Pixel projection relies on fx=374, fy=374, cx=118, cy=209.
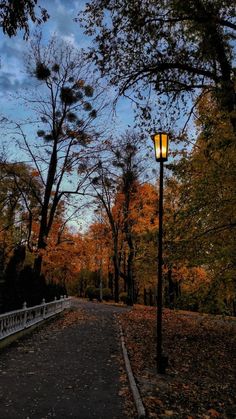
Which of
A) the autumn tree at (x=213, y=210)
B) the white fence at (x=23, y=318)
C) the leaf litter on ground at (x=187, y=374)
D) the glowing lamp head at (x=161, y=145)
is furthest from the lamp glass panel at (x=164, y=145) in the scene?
the white fence at (x=23, y=318)

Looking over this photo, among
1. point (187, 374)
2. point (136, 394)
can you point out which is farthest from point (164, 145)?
point (136, 394)

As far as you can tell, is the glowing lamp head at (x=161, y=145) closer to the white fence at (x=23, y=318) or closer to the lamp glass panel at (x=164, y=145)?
the lamp glass panel at (x=164, y=145)

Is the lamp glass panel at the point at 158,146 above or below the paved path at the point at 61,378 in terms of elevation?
above

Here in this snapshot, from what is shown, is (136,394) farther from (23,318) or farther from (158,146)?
(23,318)

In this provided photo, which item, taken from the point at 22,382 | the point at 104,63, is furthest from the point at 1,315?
the point at 104,63

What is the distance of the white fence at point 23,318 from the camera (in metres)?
10.7

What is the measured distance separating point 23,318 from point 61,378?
5.93 metres

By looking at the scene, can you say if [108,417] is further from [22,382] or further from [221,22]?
[221,22]

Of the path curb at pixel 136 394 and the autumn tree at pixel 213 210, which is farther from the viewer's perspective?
the autumn tree at pixel 213 210

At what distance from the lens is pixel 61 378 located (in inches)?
294

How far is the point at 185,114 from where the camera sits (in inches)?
467

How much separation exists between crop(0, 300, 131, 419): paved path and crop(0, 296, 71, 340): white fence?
488 millimetres

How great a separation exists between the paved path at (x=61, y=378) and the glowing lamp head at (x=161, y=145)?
5248mm

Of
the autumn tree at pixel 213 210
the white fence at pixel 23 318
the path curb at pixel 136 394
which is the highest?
the autumn tree at pixel 213 210
